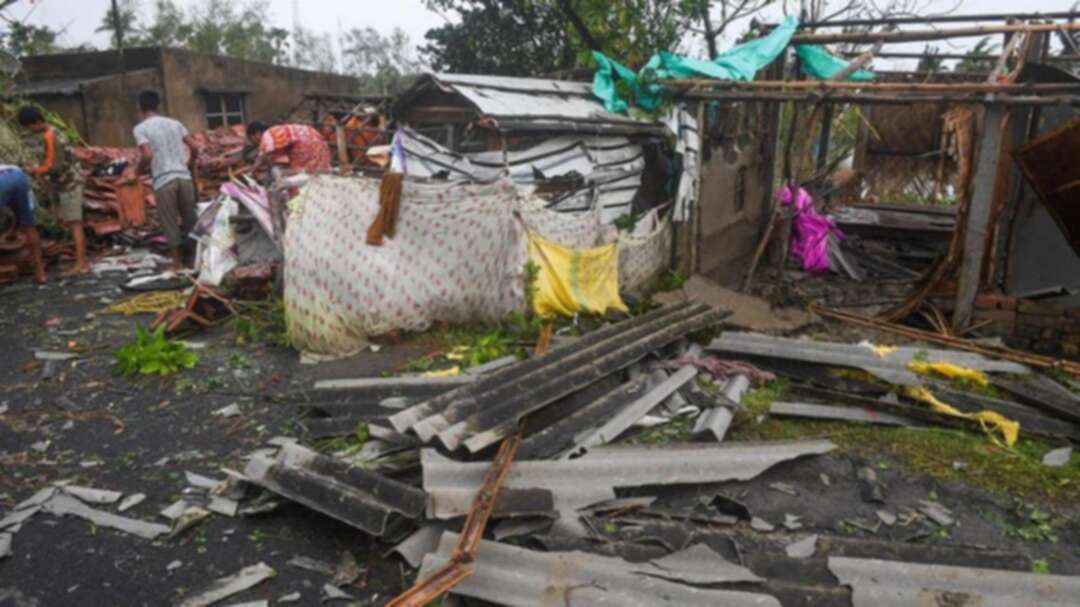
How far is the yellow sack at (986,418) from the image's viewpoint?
15.5 ft

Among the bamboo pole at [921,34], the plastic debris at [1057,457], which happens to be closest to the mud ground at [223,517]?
the plastic debris at [1057,457]

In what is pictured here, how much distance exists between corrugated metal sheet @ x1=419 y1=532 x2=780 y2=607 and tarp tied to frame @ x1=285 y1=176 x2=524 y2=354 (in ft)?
11.3

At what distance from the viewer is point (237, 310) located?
7.13m

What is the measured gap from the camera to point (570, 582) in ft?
9.97

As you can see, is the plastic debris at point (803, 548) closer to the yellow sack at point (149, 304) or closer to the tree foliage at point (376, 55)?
the yellow sack at point (149, 304)

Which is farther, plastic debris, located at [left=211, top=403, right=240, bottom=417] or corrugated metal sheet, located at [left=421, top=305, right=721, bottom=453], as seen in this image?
plastic debris, located at [left=211, top=403, right=240, bottom=417]

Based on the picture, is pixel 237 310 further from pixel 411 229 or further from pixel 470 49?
pixel 470 49

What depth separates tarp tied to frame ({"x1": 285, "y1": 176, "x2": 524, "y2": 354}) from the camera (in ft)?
20.2

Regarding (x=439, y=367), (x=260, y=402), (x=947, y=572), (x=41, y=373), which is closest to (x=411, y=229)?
(x=439, y=367)

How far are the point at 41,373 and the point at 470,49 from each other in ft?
41.0

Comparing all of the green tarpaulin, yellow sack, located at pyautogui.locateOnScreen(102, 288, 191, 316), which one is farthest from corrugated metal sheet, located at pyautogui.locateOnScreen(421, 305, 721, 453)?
yellow sack, located at pyautogui.locateOnScreen(102, 288, 191, 316)

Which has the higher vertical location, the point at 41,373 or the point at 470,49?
the point at 470,49

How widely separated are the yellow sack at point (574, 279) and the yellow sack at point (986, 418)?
10.9 ft

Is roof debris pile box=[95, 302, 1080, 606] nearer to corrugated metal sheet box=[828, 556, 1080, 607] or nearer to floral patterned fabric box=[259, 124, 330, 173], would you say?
corrugated metal sheet box=[828, 556, 1080, 607]
